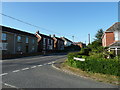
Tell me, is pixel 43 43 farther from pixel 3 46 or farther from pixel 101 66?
pixel 101 66

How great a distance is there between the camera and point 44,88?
201 inches

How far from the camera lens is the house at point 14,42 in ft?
83.3

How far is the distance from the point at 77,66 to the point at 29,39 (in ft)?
91.2

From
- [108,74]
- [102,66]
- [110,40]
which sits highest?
[110,40]

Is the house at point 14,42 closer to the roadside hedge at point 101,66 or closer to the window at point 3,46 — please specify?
the window at point 3,46

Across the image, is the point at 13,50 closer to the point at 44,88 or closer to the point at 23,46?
the point at 23,46

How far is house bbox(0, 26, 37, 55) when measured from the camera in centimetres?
2538

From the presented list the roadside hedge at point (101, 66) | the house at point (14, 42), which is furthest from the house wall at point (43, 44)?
the roadside hedge at point (101, 66)

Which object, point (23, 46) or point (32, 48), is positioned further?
point (32, 48)

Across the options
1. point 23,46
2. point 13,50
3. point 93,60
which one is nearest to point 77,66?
point 93,60

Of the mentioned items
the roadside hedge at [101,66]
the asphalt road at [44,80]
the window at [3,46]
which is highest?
the window at [3,46]

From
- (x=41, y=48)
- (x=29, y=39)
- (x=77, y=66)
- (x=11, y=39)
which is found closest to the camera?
(x=77, y=66)

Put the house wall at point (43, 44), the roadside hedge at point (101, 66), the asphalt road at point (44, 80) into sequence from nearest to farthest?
the asphalt road at point (44, 80) < the roadside hedge at point (101, 66) < the house wall at point (43, 44)

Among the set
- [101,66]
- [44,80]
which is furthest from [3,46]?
[101,66]
